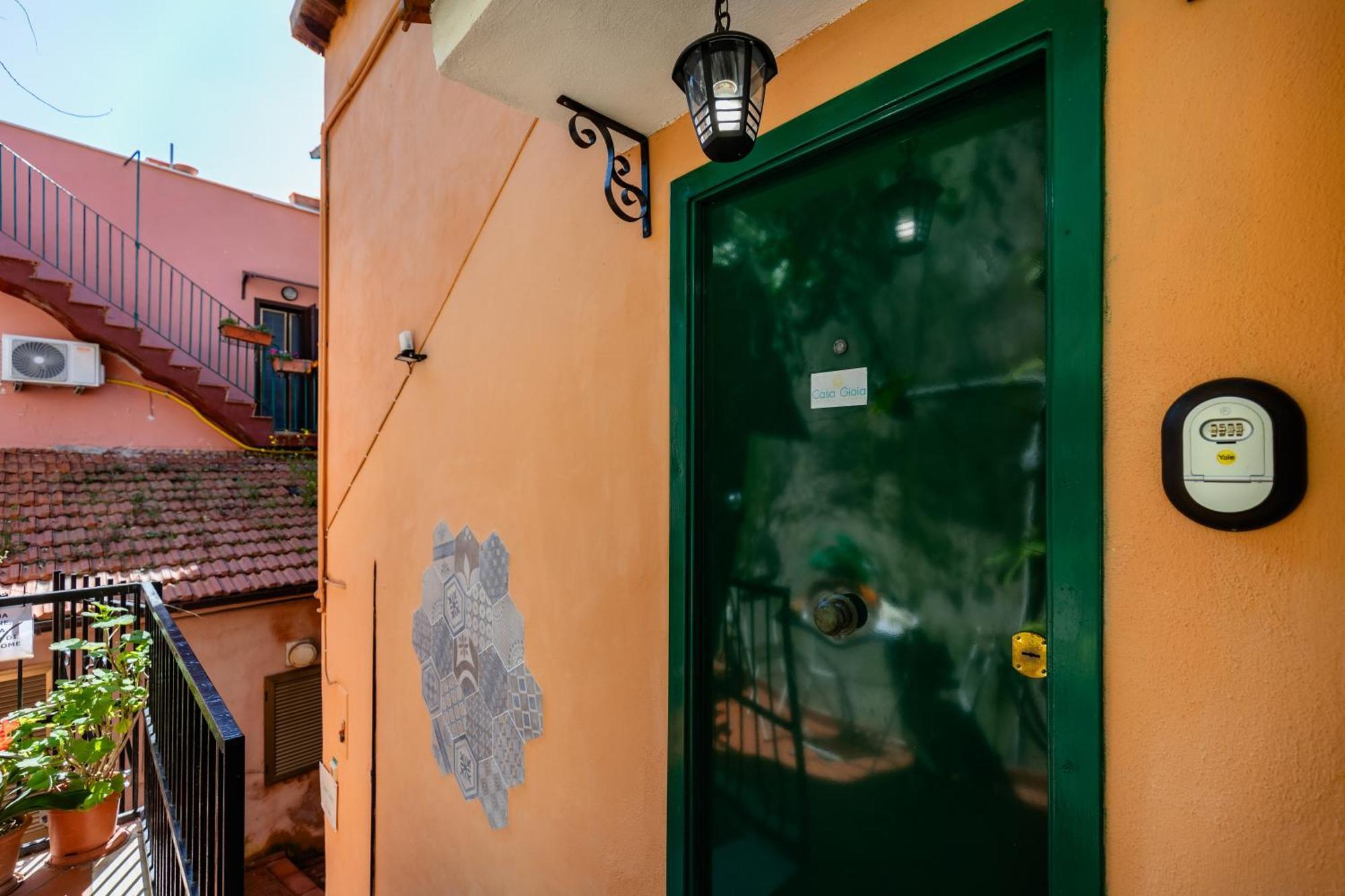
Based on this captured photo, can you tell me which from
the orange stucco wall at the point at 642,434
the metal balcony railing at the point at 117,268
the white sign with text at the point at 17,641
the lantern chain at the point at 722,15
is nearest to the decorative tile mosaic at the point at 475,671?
the orange stucco wall at the point at 642,434

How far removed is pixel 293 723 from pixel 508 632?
6.32 meters

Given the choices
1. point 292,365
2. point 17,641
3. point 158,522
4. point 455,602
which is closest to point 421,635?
point 455,602

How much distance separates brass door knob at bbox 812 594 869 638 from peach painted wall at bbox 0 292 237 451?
10018 millimetres

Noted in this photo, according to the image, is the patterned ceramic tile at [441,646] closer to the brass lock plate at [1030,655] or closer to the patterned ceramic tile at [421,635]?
the patterned ceramic tile at [421,635]

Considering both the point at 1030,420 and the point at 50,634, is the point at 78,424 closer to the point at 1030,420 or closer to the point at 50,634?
the point at 50,634

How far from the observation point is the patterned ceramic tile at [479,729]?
9.32 ft

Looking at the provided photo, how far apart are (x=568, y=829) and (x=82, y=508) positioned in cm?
727

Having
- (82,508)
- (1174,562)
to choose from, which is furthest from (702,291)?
(82,508)

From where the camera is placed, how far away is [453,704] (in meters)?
3.13

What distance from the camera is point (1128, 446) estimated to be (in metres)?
1.17

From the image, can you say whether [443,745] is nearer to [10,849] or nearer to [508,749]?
[508,749]

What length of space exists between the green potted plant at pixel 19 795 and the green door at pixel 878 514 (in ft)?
7.39

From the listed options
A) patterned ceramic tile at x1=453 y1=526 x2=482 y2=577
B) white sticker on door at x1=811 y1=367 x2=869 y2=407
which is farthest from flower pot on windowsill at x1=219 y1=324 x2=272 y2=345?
white sticker on door at x1=811 y1=367 x2=869 y2=407

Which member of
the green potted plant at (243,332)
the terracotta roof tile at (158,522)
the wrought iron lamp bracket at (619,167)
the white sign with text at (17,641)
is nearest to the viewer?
the wrought iron lamp bracket at (619,167)
